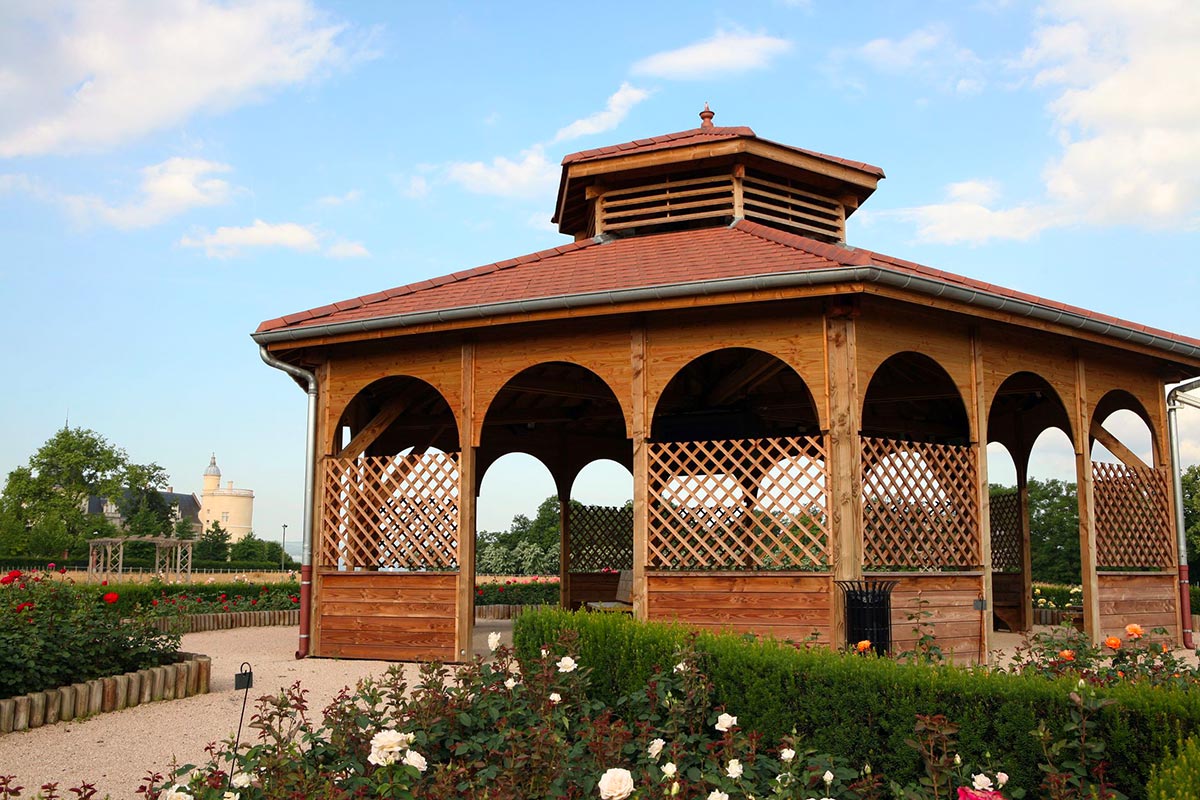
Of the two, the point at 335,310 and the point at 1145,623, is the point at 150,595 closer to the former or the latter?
the point at 335,310

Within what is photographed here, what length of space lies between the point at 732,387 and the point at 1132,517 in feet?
16.9

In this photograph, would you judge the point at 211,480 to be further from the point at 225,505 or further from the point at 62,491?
the point at 62,491

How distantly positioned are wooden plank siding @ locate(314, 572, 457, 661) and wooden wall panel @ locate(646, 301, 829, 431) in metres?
2.99

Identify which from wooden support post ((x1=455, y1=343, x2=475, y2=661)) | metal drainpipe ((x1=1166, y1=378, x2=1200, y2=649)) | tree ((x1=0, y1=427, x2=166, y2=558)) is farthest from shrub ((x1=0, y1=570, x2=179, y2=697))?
tree ((x1=0, y1=427, x2=166, y2=558))

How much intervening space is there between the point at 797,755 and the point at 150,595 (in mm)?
13213

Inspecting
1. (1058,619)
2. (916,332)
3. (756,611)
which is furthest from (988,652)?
(1058,619)

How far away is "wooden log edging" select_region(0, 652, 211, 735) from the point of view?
6.65 meters

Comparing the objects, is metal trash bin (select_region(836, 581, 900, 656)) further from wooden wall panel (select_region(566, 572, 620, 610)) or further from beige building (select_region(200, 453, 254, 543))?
beige building (select_region(200, 453, 254, 543))

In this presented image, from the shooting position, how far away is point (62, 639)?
7.31 meters

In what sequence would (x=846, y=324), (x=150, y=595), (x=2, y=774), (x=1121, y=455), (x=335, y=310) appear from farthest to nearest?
(x=150, y=595)
(x=1121, y=455)
(x=335, y=310)
(x=846, y=324)
(x=2, y=774)

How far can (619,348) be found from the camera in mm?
9508

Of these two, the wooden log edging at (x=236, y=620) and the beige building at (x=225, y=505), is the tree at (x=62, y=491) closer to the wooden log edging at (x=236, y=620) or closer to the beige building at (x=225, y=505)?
the wooden log edging at (x=236, y=620)

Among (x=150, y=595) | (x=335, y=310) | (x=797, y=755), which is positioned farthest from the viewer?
(x=150, y=595)

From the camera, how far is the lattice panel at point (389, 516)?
9.92 m
